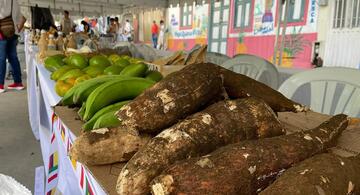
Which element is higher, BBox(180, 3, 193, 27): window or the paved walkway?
BBox(180, 3, 193, 27): window

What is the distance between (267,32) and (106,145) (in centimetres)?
575

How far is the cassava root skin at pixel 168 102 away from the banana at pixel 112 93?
0.24 metres

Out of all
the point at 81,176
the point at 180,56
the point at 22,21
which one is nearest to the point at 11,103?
the point at 22,21

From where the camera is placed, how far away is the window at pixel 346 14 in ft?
12.4

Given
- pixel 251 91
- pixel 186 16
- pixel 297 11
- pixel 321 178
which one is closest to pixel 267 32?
pixel 297 11

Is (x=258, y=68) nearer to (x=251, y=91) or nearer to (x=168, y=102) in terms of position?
(x=251, y=91)

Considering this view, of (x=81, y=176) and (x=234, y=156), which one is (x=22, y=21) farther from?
(x=234, y=156)

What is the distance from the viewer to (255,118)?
58 centimetres

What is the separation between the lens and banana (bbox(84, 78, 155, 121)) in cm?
86

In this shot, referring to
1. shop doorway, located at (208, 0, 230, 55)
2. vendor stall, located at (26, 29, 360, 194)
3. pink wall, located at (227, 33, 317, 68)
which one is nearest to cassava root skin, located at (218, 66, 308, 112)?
vendor stall, located at (26, 29, 360, 194)

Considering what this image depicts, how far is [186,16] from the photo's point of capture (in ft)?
30.0

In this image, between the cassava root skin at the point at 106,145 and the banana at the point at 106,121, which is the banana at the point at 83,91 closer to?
the banana at the point at 106,121

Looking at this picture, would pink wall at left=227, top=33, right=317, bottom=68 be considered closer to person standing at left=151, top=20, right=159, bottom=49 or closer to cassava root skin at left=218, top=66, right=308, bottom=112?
cassava root skin at left=218, top=66, right=308, bottom=112

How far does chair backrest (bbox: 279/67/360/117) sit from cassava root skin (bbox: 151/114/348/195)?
0.97 m
